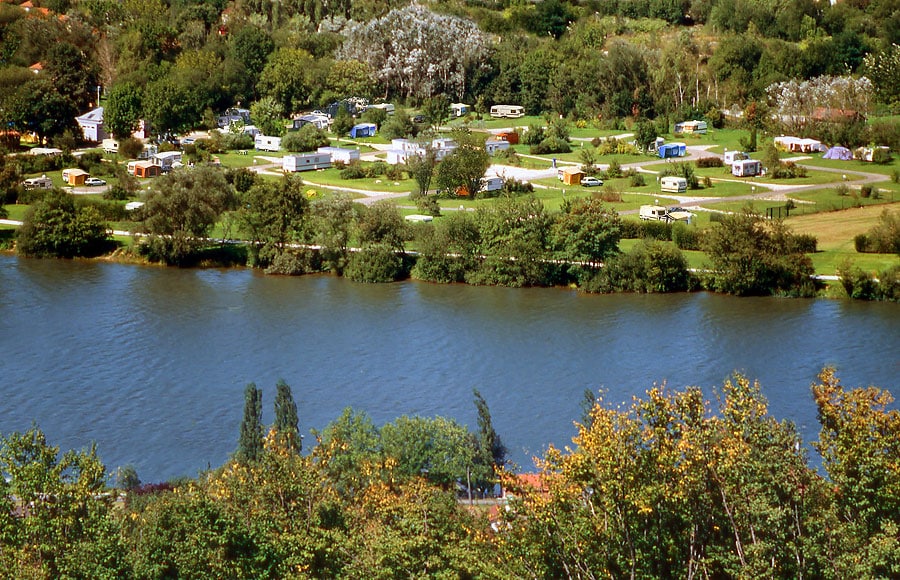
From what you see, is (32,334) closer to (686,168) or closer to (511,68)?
(686,168)

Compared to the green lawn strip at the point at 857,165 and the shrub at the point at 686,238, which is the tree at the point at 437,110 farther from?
the shrub at the point at 686,238

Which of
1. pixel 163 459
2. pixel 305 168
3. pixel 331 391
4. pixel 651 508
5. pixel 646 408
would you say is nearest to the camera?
pixel 651 508

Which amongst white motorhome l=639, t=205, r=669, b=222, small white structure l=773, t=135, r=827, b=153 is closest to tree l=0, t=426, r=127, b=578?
white motorhome l=639, t=205, r=669, b=222

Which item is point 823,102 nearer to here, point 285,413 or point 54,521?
point 285,413

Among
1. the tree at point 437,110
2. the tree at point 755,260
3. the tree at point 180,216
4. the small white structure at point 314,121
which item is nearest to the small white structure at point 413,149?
the small white structure at point 314,121

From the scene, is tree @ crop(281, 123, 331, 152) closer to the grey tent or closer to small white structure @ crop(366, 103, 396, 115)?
small white structure @ crop(366, 103, 396, 115)

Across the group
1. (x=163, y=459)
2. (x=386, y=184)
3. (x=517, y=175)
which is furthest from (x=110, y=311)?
(x=517, y=175)
